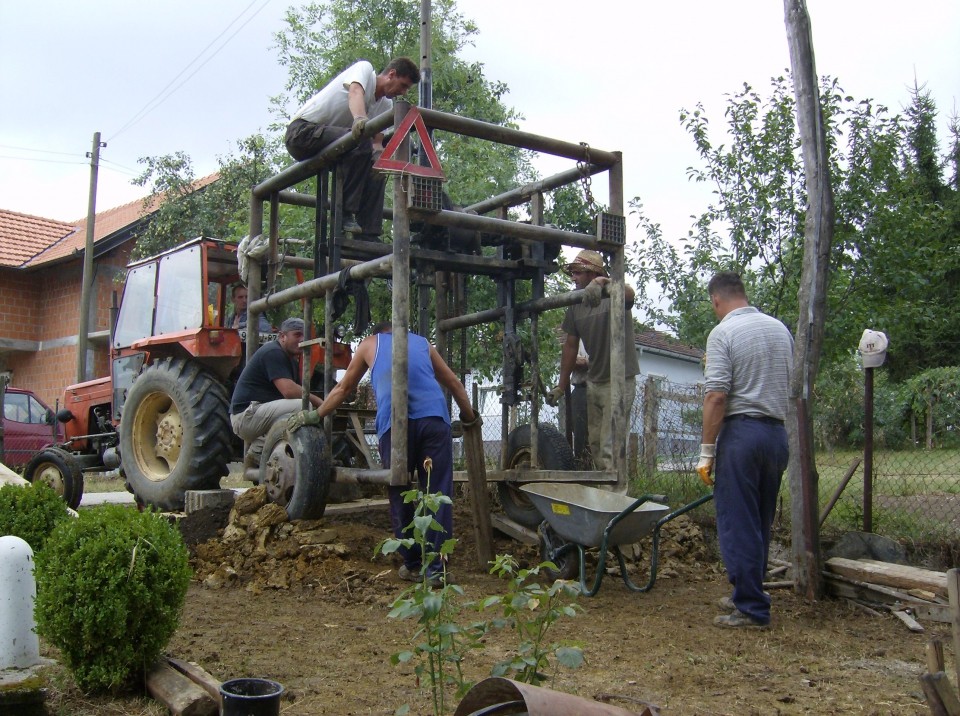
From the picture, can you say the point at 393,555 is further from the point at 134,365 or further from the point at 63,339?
the point at 63,339

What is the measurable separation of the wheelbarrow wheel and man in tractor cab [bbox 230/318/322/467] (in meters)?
1.93

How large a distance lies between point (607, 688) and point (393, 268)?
270 cm

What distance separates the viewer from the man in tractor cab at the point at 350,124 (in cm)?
604

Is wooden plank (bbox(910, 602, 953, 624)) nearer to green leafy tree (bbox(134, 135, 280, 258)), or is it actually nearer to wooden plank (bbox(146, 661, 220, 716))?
wooden plank (bbox(146, 661, 220, 716))

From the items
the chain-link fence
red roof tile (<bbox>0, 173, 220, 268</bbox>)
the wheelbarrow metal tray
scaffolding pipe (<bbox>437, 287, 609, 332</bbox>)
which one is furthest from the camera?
red roof tile (<bbox>0, 173, 220, 268</bbox>)

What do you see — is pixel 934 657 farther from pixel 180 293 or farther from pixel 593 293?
pixel 180 293

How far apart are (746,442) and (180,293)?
4953mm

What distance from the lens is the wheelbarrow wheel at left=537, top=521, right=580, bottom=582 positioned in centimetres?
571

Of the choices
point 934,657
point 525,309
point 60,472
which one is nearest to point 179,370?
point 525,309

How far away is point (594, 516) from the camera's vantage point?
504 cm

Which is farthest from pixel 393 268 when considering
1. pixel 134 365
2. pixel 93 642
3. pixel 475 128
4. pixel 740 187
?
pixel 134 365

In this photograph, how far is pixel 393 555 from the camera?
19.1ft

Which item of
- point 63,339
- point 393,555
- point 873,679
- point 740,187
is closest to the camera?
point 873,679

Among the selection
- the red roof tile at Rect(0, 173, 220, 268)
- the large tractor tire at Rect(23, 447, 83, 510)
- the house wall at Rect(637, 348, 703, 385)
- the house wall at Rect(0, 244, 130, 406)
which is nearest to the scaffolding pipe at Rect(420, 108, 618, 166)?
the large tractor tire at Rect(23, 447, 83, 510)
